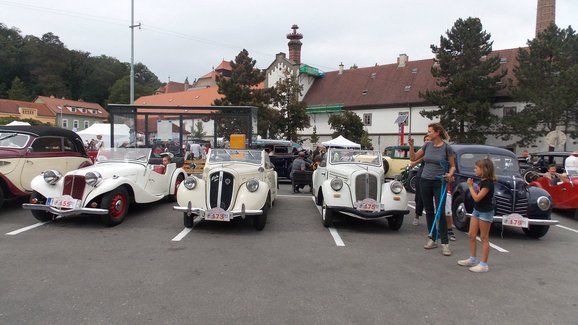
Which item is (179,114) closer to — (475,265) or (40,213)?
(40,213)

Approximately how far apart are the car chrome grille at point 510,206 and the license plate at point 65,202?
7.64 metres

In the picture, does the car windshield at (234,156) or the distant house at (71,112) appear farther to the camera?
the distant house at (71,112)

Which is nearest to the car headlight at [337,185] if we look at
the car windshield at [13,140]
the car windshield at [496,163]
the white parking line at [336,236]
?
the white parking line at [336,236]

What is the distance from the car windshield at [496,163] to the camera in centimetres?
850

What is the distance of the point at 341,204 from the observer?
7.68 metres

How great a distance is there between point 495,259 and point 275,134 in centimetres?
3200

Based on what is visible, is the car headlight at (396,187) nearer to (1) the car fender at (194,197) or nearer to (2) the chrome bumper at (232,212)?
(2) the chrome bumper at (232,212)

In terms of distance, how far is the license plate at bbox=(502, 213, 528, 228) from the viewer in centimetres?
681

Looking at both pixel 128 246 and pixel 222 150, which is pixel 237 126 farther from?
pixel 128 246

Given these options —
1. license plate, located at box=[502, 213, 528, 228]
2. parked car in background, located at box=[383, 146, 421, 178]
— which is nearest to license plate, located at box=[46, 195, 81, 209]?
license plate, located at box=[502, 213, 528, 228]

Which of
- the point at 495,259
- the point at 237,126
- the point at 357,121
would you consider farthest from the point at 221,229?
the point at 357,121

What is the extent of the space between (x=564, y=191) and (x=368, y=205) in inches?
230

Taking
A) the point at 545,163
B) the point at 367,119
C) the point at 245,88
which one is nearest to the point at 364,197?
the point at 545,163

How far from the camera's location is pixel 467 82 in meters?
34.6
